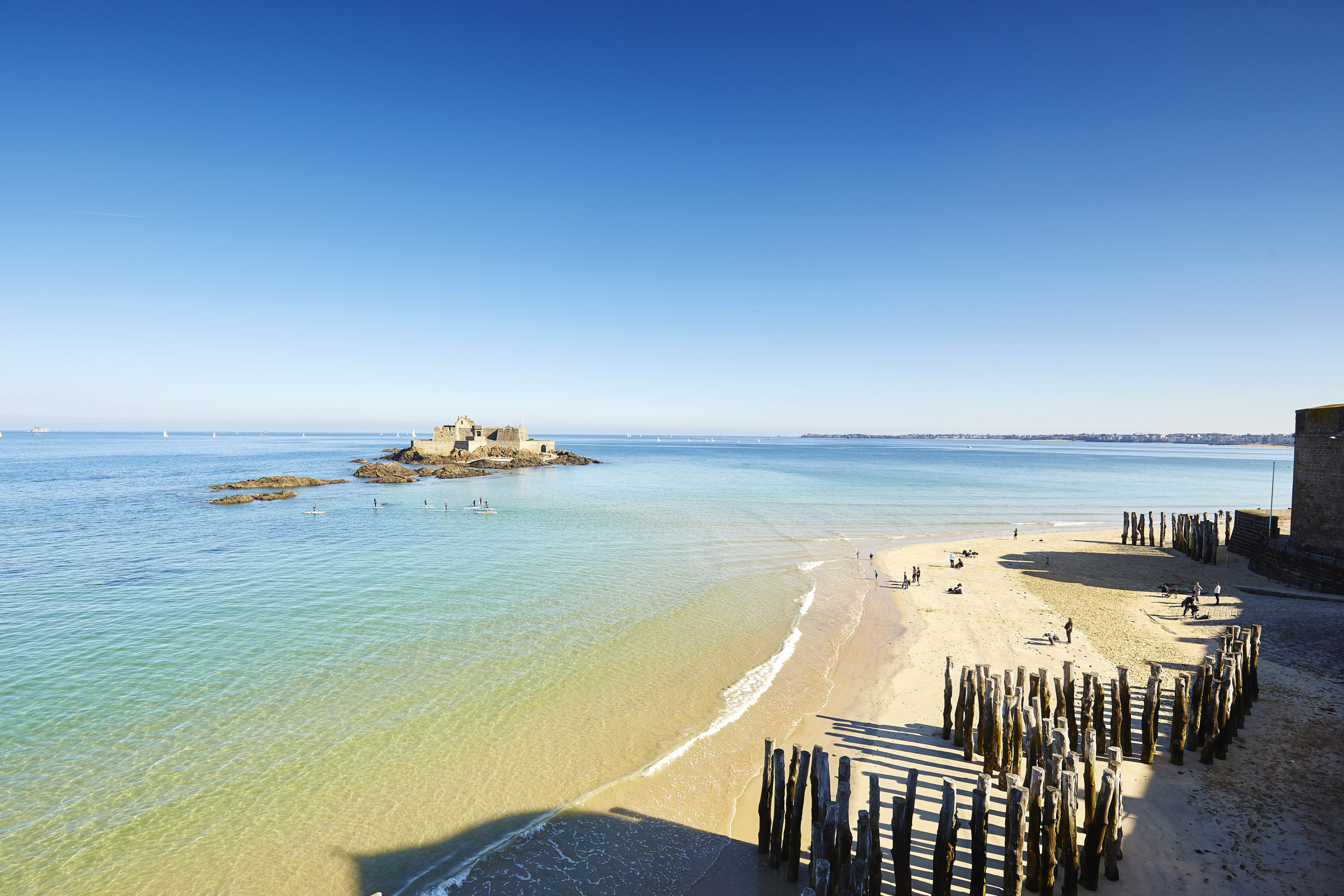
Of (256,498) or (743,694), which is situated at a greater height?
(256,498)

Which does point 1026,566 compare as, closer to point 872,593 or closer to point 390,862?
point 872,593

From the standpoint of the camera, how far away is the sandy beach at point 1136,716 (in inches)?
330

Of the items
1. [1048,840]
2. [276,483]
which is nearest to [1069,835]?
[1048,840]

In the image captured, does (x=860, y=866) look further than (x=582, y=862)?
No

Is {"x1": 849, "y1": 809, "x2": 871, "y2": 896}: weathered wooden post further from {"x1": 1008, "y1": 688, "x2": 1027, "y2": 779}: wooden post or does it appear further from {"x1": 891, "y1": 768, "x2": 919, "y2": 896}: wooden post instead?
{"x1": 1008, "y1": 688, "x2": 1027, "y2": 779}: wooden post

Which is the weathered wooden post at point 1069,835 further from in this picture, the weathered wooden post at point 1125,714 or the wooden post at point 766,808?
the weathered wooden post at point 1125,714

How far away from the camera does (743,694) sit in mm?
14539

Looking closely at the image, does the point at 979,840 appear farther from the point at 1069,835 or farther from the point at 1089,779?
the point at 1089,779

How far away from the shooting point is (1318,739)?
11305mm

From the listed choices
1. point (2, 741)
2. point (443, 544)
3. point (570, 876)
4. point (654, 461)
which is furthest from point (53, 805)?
point (654, 461)

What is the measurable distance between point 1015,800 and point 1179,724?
622cm

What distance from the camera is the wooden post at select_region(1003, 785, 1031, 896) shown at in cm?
747

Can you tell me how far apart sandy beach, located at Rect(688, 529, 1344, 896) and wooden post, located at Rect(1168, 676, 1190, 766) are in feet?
0.61

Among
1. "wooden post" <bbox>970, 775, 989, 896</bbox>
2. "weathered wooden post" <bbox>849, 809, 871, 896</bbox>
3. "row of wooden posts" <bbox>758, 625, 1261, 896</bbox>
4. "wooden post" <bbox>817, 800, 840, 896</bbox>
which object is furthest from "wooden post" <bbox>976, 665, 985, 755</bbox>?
"weathered wooden post" <bbox>849, 809, 871, 896</bbox>
